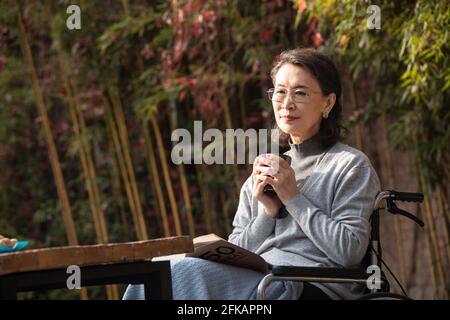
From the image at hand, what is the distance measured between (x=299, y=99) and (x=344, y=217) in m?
0.40

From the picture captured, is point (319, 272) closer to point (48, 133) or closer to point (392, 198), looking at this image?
point (392, 198)

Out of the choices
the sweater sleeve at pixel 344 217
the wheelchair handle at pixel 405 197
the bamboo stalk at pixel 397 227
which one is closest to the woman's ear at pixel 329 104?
the sweater sleeve at pixel 344 217

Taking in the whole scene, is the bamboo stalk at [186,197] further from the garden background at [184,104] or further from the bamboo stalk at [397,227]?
the bamboo stalk at [397,227]

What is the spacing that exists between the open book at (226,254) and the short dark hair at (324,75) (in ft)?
1.67

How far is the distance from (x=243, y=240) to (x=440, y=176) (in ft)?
6.08

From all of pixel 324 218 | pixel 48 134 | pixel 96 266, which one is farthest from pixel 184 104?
pixel 96 266

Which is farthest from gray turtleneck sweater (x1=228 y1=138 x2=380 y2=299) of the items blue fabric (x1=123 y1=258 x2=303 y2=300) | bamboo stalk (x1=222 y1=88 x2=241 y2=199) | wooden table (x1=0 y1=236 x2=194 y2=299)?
bamboo stalk (x1=222 y1=88 x2=241 y2=199)

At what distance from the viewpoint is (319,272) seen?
82.6 inches

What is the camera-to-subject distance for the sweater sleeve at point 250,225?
249cm

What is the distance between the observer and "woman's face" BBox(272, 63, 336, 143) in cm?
250

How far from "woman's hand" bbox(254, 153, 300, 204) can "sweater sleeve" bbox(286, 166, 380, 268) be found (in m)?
0.02
